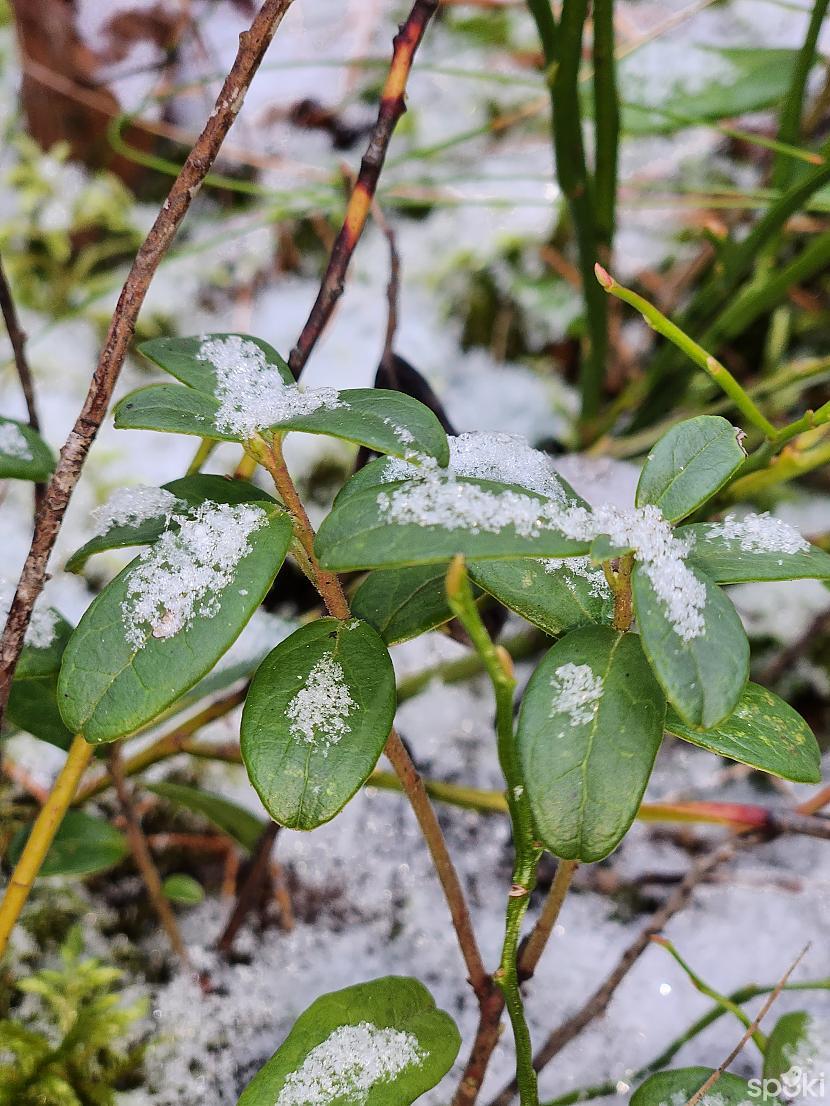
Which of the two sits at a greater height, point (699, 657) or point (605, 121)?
point (605, 121)

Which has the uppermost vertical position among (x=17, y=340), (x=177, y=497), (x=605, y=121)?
(x=605, y=121)

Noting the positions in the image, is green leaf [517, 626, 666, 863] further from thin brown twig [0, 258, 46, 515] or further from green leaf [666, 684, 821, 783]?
thin brown twig [0, 258, 46, 515]

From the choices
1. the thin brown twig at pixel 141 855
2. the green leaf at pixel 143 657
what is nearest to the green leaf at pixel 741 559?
the green leaf at pixel 143 657

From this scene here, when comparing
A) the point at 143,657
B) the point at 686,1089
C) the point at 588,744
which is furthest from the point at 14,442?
the point at 686,1089

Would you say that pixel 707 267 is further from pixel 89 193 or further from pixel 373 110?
pixel 89 193

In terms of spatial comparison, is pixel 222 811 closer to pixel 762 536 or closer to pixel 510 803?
pixel 510 803

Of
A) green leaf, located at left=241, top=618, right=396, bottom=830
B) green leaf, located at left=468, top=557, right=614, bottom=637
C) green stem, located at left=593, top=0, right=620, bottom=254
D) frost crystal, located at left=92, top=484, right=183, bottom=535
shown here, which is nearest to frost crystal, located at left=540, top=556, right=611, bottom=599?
green leaf, located at left=468, top=557, right=614, bottom=637

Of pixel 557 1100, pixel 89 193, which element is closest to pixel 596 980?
pixel 557 1100
